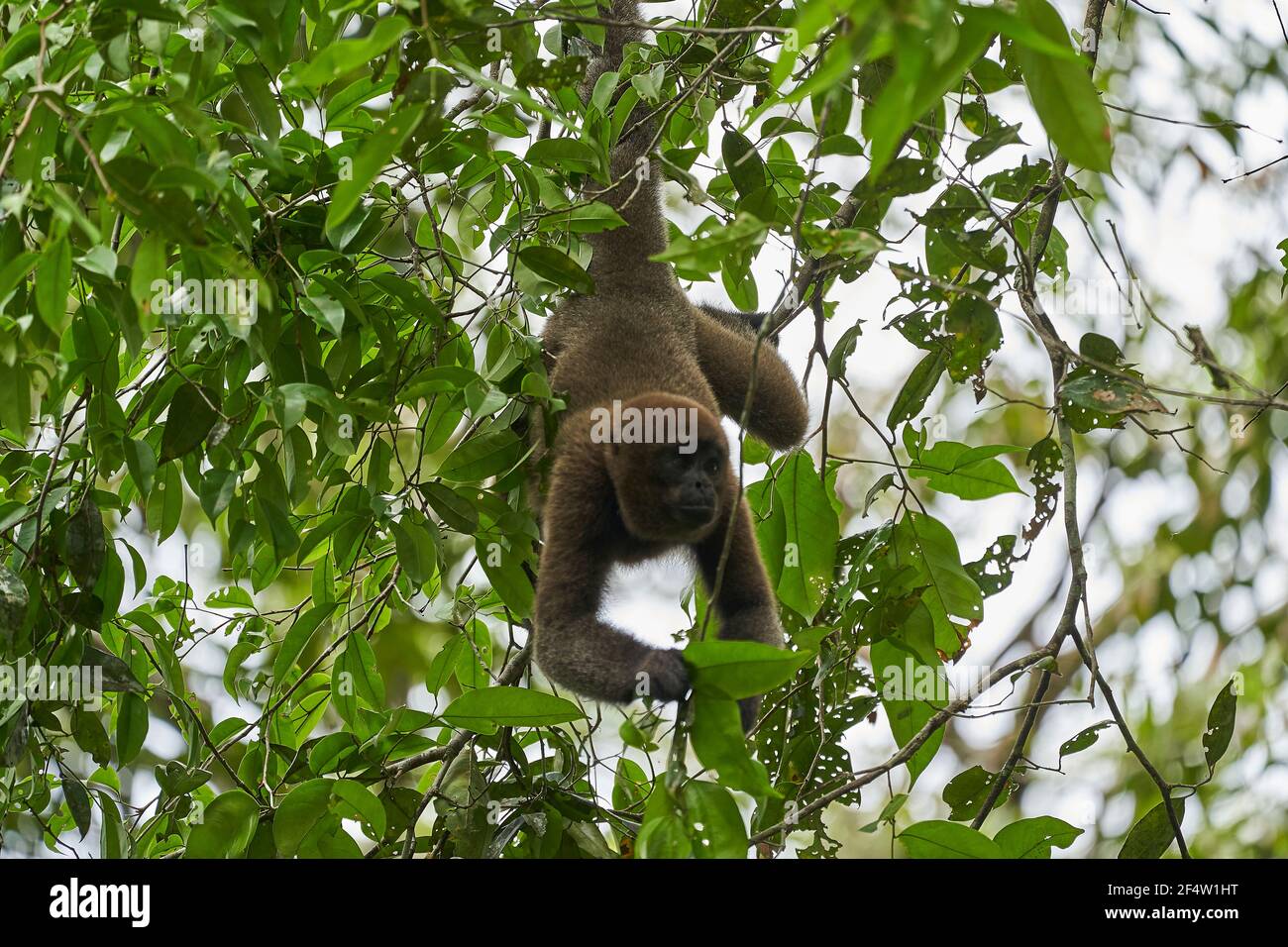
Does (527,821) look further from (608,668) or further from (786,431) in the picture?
(786,431)

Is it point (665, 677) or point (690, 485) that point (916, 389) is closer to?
point (690, 485)

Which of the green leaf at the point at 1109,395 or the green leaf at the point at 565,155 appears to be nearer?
the green leaf at the point at 1109,395

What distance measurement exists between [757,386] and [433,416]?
5.34 ft

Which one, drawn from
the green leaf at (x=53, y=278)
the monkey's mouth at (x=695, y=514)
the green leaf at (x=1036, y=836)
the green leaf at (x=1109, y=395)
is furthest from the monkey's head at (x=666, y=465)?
the green leaf at (x=53, y=278)

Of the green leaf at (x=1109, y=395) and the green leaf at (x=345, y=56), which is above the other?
the green leaf at (x=345, y=56)

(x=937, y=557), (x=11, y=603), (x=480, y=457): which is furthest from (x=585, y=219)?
(x=11, y=603)

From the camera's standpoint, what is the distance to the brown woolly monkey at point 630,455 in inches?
142

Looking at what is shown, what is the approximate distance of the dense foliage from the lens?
2410 millimetres

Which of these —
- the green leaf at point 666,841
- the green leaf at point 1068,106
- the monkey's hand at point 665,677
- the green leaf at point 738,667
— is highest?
the green leaf at point 1068,106

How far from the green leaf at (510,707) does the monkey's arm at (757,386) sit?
1.94m

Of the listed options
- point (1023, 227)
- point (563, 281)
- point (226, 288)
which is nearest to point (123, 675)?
point (226, 288)

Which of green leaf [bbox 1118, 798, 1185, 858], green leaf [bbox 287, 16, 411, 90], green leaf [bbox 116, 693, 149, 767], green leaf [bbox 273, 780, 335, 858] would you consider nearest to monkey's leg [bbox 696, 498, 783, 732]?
green leaf [bbox 1118, 798, 1185, 858]

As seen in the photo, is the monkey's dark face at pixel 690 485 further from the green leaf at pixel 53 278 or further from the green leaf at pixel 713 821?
the green leaf at pixel 53 278
